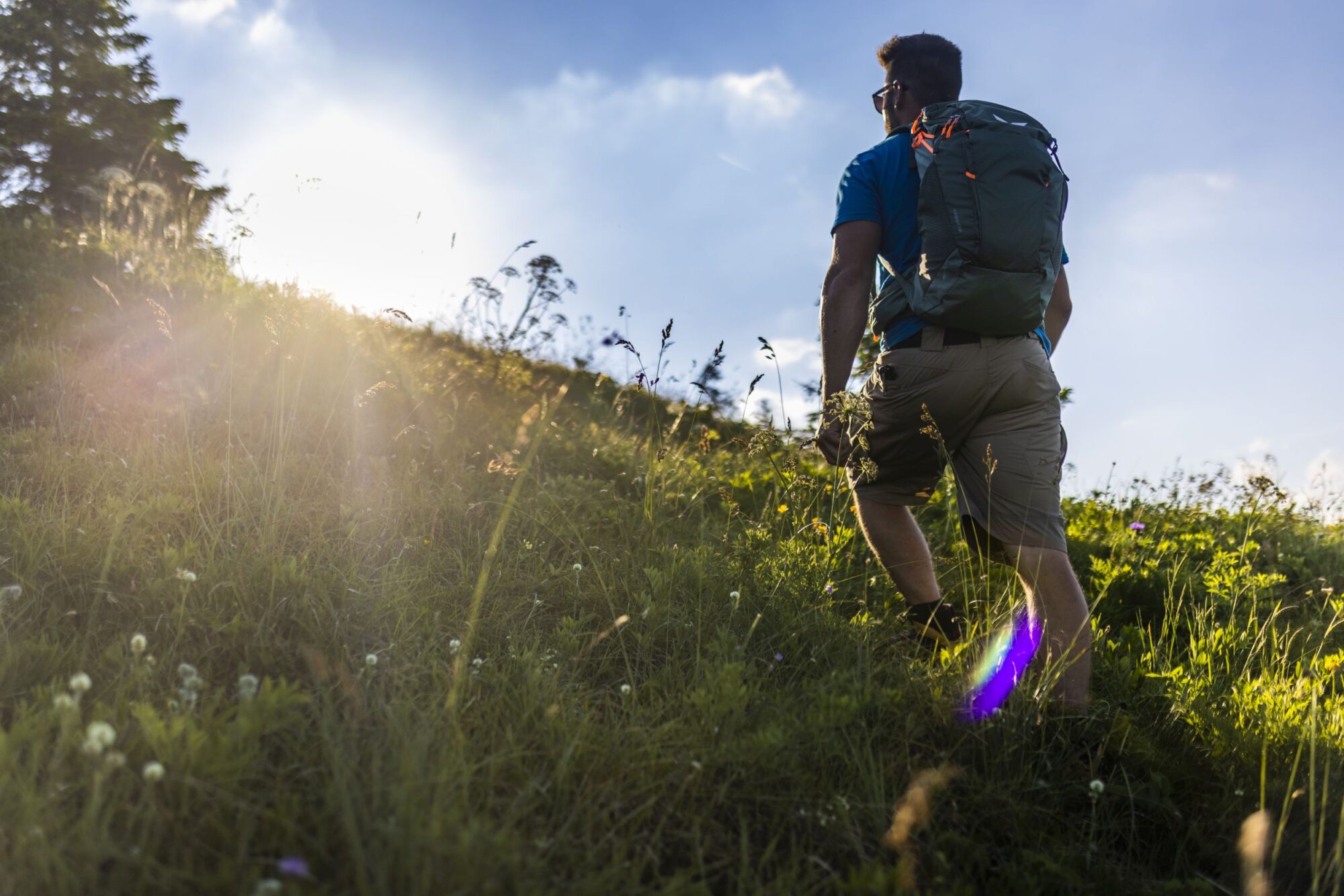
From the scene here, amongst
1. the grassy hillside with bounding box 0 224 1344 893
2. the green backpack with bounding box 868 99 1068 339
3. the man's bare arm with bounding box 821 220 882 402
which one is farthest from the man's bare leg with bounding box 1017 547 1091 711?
the man's bare arm with bounding box 821 220 882 402

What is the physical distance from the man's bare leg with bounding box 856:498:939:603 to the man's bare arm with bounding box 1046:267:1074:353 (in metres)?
1.01

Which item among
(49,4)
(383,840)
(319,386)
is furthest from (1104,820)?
(49,4)

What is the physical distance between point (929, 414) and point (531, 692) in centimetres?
169

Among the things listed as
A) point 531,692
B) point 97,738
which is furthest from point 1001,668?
point 97,738

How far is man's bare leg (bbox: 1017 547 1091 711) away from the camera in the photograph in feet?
8.89

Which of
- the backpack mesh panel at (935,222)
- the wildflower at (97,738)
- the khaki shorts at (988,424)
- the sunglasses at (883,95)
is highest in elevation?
the sunglasses at (883,95)

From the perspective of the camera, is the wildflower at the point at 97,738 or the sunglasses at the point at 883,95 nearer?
the wildflower at the point at 97,738

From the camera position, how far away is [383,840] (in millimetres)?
1623

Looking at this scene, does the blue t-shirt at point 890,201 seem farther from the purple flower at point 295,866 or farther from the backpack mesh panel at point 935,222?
the purple flower at point 295,866

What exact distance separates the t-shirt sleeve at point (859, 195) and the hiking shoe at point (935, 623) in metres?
1.60

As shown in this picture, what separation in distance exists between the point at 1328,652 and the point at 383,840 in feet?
16.6

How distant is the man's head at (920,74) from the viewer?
10.3 feet

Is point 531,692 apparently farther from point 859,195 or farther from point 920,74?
point 920,74

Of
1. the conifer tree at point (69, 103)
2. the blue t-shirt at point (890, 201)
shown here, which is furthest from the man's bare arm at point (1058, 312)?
the conifer tree at point (69, 103)
